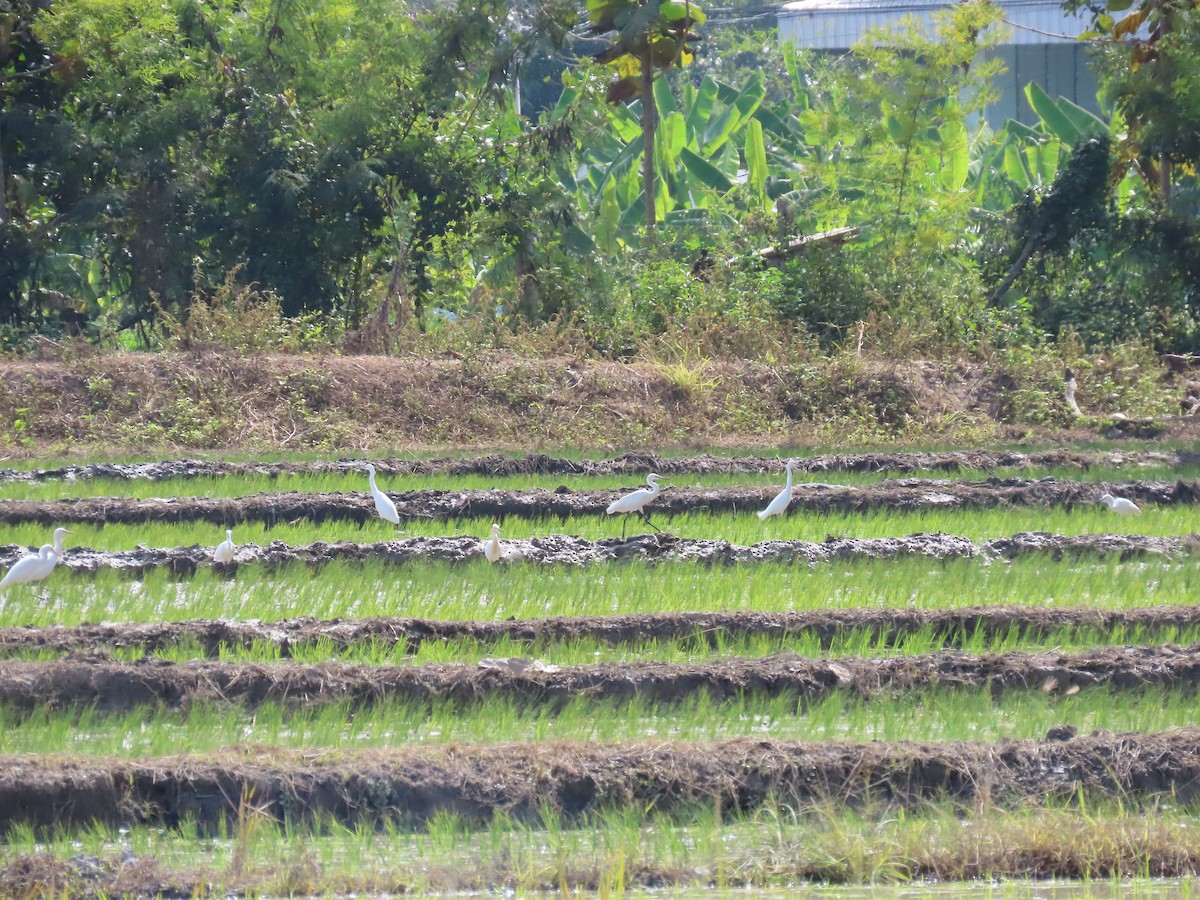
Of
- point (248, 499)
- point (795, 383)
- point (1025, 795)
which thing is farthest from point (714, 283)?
point (1025, 795)

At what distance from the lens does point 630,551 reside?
8477mm

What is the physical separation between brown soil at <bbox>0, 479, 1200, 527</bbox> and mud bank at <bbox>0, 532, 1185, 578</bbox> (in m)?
1.46

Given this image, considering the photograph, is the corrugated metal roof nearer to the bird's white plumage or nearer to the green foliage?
the green foliage

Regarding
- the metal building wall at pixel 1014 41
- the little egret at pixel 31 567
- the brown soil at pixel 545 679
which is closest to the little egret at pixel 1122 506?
the brown soil at pixel 545 679

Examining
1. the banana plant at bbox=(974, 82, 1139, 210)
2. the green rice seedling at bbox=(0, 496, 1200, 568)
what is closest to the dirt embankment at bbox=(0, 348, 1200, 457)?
the green rice seedling at bbox=(0, 496, 1200, 568)

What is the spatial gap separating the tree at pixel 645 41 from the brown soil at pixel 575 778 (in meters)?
14.0

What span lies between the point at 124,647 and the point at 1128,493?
8178 millimetres

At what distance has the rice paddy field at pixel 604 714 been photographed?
4.11 m

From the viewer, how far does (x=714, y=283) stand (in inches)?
693

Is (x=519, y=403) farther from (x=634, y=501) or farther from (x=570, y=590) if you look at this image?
(x=570, y=590)

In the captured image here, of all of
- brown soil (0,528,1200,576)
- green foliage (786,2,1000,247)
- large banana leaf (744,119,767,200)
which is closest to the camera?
brown soil (0,528,1200,576)

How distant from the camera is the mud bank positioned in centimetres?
813

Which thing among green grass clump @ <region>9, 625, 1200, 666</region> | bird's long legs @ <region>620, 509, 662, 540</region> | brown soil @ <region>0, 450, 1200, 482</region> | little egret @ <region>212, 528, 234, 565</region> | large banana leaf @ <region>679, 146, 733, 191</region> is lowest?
brown soil @ <region>0, 450, 1200, 482</region>

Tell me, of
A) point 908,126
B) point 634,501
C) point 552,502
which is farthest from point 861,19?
point 634,501
